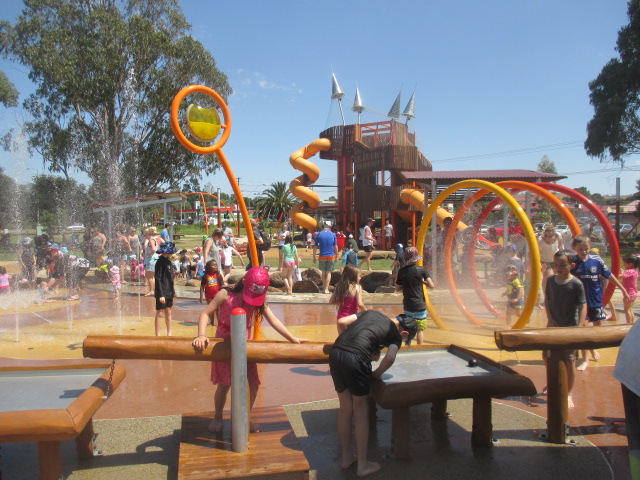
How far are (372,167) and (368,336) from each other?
22.8 meters

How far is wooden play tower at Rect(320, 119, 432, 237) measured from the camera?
82.4 ft

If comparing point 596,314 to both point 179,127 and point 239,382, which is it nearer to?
point 239,382

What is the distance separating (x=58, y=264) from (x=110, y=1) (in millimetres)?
20954

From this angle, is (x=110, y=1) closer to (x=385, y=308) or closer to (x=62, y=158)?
(x=62, y=158)

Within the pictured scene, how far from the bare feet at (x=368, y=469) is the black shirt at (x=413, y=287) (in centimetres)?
304

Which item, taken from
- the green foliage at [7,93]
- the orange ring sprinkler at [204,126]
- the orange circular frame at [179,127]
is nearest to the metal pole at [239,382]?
the orange ring sprinkler at [204,126]

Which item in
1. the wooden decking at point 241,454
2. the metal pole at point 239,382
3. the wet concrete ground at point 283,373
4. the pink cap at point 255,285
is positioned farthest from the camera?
the wet concrete ground at point 283,373

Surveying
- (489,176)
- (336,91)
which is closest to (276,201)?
(336,91)

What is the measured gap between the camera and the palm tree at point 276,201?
58156mm

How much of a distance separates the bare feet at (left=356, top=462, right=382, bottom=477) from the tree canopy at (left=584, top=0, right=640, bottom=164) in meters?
34.8

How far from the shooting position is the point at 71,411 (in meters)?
3.02

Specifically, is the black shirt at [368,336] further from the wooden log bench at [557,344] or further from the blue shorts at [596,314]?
the blue shorts at [596,314]

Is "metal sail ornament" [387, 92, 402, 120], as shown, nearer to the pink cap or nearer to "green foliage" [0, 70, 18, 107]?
"green foliage" [0, 70, 18, 107]

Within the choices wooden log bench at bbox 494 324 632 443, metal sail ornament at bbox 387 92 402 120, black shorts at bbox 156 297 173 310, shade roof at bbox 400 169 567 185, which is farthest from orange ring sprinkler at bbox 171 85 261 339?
metal sail ornament at bbox 387 92 402 120
